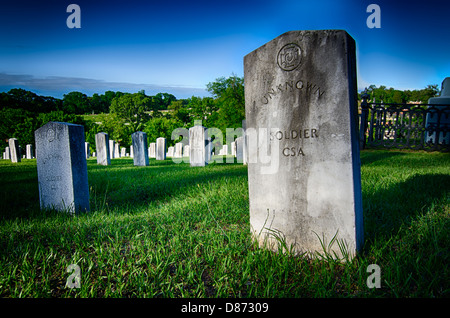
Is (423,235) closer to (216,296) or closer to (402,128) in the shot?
(216,296)

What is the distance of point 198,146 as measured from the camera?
10.3 meters

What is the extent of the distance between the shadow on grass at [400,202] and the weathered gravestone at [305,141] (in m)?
0.55

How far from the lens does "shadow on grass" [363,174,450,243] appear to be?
106 inches

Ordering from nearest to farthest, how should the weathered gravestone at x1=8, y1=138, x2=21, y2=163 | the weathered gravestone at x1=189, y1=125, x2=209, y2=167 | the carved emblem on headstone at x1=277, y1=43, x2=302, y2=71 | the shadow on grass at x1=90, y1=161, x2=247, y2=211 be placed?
1. the carved emblem on headstone at x1=277, y1=43, x2=302, y2=71
2. the shadow on grass at x1=90, y1=161, x2=247, y2=211
3. the weathered gravestone at x1=189, y1=125, x2=209, y2=167
4. the weathered gravestone at x1=8, y1=138, x2=21, y2=163

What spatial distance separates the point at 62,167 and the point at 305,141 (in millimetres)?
4275

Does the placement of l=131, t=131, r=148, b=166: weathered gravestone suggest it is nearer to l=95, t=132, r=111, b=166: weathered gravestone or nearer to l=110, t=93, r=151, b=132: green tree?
l=95, t=132, r=111, b=166: weathered gravestone

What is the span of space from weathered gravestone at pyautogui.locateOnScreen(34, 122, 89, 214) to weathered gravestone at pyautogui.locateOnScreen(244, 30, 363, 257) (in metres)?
3.45

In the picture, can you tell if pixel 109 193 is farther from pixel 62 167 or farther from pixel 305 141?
pixel 305 141

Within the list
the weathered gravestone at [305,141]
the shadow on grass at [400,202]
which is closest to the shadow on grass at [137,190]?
the weathered gravestone at [305,141]

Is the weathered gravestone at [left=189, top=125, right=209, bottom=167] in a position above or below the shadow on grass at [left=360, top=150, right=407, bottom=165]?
above

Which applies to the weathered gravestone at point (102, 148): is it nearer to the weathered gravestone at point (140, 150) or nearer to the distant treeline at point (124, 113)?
the weathered gravestone at point (140, 150)

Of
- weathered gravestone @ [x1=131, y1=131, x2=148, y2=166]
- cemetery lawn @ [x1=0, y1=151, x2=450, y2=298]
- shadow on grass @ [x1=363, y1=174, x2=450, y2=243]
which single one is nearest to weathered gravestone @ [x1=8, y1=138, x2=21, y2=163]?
weathered gravestone @ [x1=131, y1=131, x2=148, y2=166]

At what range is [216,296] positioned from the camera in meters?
1.73

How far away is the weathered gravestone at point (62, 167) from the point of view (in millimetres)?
4348
